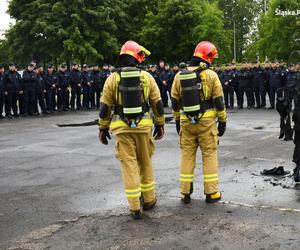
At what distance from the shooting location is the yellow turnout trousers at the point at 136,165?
5785 mm

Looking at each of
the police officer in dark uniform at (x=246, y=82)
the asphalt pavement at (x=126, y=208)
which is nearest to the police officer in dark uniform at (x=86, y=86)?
the police officer in dark uniform at (x=246, y=82)

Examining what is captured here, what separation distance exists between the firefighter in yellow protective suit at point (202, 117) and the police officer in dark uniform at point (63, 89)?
559 inches

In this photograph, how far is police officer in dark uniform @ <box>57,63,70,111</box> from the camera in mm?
20109

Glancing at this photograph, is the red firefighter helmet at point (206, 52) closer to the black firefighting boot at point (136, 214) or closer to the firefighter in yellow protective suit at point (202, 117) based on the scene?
the firefighter in yellow protective suit at point (202, 117)

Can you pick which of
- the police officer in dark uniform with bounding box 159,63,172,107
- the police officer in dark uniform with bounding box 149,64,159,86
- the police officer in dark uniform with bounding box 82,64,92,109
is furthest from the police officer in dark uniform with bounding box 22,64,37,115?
the police officer in dark uniform with bounding box 159,63,172,107

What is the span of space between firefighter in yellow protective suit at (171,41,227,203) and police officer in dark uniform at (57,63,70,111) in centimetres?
1421

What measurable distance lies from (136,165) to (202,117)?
3.51 feet

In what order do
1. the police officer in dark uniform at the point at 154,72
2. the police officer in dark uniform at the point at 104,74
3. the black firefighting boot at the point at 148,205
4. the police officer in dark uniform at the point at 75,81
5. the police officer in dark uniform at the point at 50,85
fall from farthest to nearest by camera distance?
the police officer in dark uniform at the point at 104,74 < the police officer in dark uniform at the point at 154,72 < the police officer in dark uniform at the point at 75,81 < the police officer in dark uniform at the point at 50,85 < the black firefighting boot at the point at 148,205

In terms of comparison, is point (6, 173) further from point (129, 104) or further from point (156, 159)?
point (129, 104)

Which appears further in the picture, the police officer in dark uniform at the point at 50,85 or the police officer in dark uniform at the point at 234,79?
the police officer in dark uniform at the point at 234,79

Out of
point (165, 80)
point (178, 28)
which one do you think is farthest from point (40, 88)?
point (178, 28)

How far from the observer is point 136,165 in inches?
232

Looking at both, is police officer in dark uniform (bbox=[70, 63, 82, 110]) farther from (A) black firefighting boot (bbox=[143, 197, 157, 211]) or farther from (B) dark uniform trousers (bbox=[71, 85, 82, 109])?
(A) black firefighting boot (bbox=[143, 197, 157, 211])

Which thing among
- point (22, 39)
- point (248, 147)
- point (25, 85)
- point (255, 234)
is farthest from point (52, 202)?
point (22, 39)
